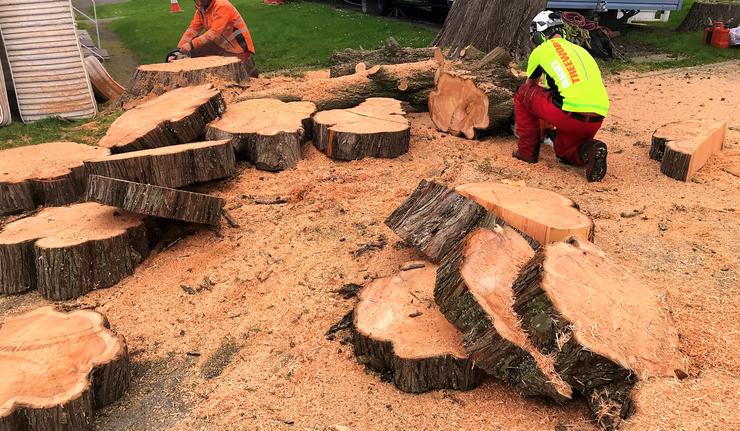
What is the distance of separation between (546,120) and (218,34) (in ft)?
16.2

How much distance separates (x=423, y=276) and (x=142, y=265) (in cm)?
206

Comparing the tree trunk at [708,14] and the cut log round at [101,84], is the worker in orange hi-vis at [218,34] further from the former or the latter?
the tree trunk at [708,14]

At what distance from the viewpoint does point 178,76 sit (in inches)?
267

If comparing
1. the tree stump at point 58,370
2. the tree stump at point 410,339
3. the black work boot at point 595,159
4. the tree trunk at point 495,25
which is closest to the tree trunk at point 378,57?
the tree trunk at point 495,25

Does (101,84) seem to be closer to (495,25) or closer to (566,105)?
(495,25)

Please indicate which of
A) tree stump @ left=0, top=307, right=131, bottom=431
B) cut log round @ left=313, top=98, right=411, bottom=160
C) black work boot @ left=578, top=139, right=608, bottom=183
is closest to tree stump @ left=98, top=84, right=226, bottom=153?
cut log round @ left=313, top=98, right=411, bottom=160

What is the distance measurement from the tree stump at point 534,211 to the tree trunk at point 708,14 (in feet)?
38.4

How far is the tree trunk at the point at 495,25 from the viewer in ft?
30.7

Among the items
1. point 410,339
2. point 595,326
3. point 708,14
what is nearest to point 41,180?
point 410,339

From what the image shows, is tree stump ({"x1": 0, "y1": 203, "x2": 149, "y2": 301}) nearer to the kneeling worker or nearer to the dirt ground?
the dirt ground

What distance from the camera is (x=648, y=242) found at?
402cm

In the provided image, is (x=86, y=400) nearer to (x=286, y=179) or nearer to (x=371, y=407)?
(x=371, y=407)

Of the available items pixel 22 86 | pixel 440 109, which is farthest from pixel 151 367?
pixel 22 86

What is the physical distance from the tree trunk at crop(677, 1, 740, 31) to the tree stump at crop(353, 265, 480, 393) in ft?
42.2
